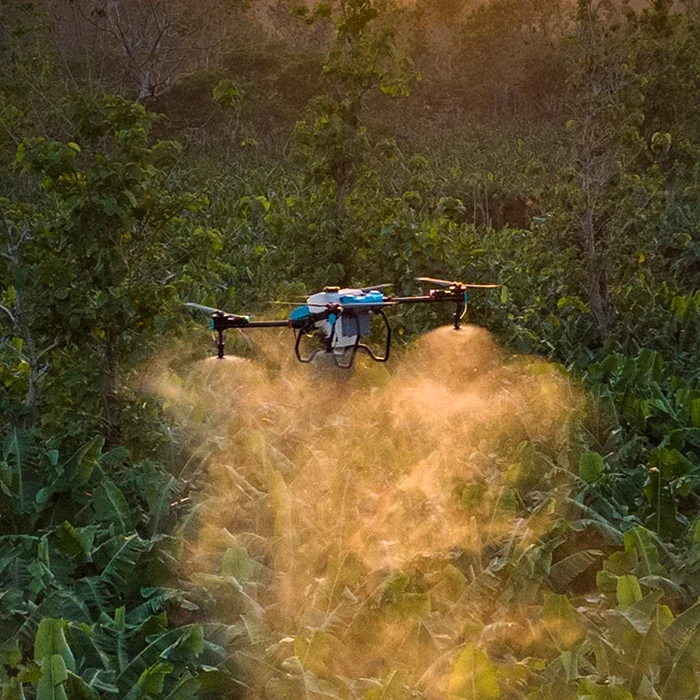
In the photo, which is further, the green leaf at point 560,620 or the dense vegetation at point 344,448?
the green leaf at point 560,620

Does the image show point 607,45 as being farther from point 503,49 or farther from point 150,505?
point 503,49

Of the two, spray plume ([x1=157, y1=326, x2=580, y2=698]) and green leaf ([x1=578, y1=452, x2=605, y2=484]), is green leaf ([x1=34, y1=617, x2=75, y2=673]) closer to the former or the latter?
spray plume ([x1=157, y1=326, x2=580, y2=698])

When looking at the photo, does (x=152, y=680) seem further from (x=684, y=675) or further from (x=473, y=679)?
(x=684, y=675)

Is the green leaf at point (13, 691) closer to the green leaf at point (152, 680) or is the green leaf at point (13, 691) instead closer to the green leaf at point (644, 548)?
the green leaf at point (152, 680)

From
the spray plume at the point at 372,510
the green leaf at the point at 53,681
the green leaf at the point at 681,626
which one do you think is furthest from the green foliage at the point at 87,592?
the green leaf at the point at 681,626

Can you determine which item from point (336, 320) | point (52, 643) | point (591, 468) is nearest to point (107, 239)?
point (336, 320)

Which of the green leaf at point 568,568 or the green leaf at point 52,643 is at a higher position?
the green leaf at point 52,643
